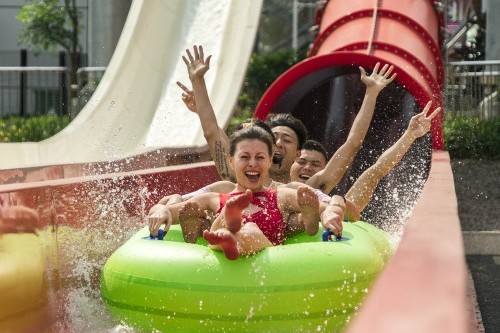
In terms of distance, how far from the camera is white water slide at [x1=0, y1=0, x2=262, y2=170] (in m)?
9.21

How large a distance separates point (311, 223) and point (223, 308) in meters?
0.63

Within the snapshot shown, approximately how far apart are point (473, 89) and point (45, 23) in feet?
41.2

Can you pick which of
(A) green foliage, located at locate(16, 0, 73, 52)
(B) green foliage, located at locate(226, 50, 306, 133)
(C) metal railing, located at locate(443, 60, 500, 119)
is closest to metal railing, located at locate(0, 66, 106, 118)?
(B) green foliage, located at locate(226, 50, 306, 133)

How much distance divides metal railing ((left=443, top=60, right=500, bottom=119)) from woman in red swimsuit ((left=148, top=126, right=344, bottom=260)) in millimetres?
6566

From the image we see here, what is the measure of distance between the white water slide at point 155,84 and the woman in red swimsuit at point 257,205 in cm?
399

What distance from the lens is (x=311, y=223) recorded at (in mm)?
4051

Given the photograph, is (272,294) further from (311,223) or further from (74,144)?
(74,144)

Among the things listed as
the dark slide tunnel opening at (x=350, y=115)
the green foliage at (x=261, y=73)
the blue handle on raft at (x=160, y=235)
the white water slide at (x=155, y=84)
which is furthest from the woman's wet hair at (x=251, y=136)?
the green foliage at (x=261, y=73)

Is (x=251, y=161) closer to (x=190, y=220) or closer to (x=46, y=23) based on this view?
(x=190, y=220)

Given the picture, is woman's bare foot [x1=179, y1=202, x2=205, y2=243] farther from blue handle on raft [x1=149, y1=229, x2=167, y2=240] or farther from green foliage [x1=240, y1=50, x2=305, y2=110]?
green foliage [x1=240, y1=50, x2=305, y2=110]

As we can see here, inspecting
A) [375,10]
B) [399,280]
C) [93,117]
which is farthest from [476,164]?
[399,280]

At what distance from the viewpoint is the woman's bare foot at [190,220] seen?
4117 mm

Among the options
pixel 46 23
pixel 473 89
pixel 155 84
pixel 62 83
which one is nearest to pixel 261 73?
pixel 62 83

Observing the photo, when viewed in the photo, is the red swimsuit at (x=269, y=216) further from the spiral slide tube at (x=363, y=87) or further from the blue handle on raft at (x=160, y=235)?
the spiral slide tube at (x=363, y=87)
